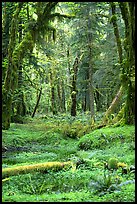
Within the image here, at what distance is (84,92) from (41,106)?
2311 centimetres

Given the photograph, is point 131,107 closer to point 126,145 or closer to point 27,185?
point 126,145

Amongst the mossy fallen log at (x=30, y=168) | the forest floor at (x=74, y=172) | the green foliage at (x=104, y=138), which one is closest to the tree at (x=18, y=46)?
the forest floor at (x=74, y=172)

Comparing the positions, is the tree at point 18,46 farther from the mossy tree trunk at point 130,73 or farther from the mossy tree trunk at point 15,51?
the mossy tree trunk at point 130,73

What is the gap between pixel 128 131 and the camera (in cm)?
1448

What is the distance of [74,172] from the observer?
9.77 metres

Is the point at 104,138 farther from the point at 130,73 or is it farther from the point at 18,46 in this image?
the point at 18,46

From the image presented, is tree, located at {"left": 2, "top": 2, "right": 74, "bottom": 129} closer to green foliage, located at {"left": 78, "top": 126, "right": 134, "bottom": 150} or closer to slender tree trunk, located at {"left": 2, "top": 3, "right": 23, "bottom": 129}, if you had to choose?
slender tree trunk, located at {"left": 2, "top": 3, "right": 23, "bottom": 129}

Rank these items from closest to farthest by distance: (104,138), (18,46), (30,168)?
(30,168) → (104,138) → (18,46)

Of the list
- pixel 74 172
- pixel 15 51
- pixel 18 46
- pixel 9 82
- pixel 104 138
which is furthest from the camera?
pixel 18 46

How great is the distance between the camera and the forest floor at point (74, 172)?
752cm

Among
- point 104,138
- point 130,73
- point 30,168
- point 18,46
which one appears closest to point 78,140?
point 104,138

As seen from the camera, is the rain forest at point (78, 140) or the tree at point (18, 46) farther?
the tree at point (18, 46)

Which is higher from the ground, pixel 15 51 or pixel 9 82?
pixel 15 51

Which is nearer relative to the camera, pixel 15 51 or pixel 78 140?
pixel 78 140
